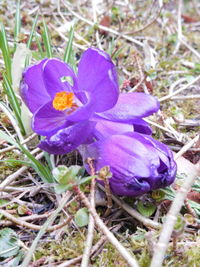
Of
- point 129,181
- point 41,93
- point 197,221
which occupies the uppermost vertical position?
point 41,93

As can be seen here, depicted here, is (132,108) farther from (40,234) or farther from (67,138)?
(40,234)

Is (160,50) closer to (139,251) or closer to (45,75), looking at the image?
(45,75)

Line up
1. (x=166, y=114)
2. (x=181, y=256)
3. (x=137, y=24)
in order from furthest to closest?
(x=137, y=24) < (x=166, y=114) < (x=181, y=256)

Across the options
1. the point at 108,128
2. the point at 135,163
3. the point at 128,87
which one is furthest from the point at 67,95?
the point at 128,87

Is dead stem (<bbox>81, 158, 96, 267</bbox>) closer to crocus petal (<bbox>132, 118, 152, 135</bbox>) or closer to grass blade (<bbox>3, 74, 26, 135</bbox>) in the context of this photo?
crocus petal (<bbox>132, 118, 152, 135</bbox>)

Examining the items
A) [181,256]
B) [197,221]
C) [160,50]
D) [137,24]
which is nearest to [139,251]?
[181,256]
